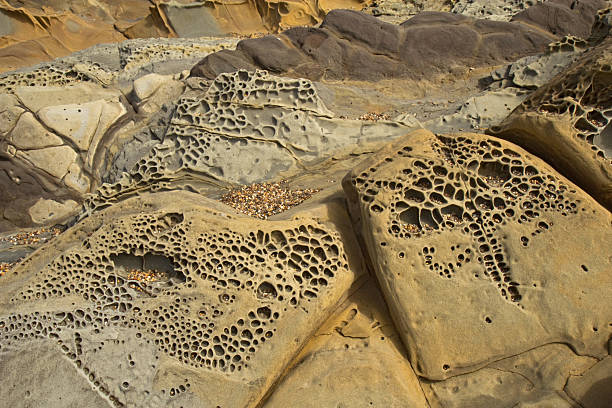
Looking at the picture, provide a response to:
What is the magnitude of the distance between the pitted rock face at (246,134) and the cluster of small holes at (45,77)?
2210 mm

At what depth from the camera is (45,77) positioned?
17.9 feet

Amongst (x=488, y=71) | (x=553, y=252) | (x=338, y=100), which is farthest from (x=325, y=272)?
(x=488, y=71)

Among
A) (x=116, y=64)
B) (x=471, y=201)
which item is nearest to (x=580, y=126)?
(x=471, y=201)

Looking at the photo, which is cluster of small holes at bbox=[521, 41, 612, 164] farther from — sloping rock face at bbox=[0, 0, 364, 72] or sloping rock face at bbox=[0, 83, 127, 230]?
sloping rock face at bbox=[0, 0, 364, 72]

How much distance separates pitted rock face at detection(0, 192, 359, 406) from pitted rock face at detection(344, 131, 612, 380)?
33cm

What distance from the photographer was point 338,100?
4484mm

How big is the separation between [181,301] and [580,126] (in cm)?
244

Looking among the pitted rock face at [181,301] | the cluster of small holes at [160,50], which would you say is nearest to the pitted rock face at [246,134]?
the pitted rock face at [181,301]

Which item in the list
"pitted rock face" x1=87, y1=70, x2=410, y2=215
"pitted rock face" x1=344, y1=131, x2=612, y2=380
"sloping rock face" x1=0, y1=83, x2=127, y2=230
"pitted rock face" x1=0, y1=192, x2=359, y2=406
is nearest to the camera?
"pitted rock face" x1=0, y1=192, x2=359, y2=406

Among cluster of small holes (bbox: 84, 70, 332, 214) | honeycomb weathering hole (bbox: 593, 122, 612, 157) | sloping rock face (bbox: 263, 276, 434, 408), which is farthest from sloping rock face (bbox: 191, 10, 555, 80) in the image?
sloping rock face (bbox: 263, 276, 434, 408)

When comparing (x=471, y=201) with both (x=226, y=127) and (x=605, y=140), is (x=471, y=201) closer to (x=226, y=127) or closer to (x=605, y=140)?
(x=605, y=140)

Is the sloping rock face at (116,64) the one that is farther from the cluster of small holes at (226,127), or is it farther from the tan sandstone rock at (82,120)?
the cluster of small holes at (226,127)

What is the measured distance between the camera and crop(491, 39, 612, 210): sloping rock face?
257cm

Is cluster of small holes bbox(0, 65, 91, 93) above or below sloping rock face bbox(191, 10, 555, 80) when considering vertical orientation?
below
